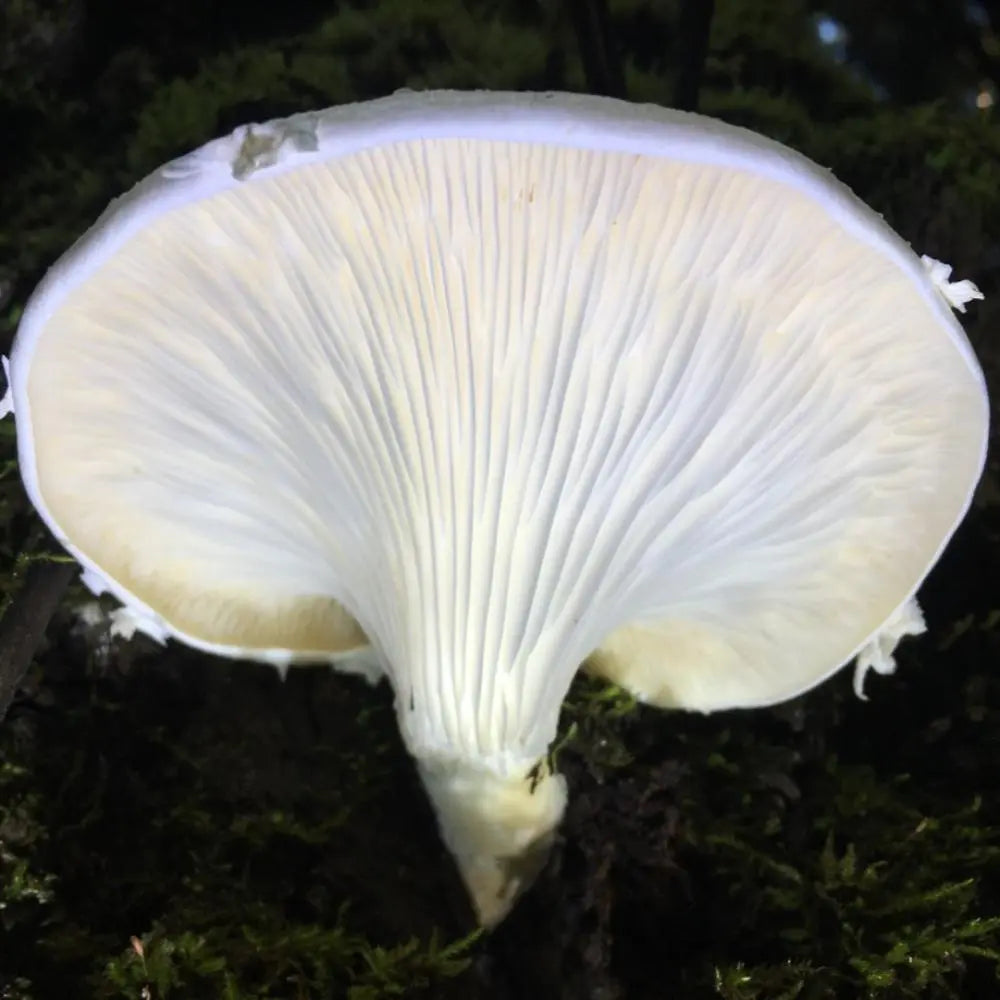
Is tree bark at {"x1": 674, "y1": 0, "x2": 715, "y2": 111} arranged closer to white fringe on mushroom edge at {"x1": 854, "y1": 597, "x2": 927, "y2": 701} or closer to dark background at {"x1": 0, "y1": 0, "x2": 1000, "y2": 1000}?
dark background at {"x1": 0, "y1": 0, "x2": 1000, "y2": 1000}

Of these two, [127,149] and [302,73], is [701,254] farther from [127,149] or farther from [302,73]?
[127,149]

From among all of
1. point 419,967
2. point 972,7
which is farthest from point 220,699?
point 972,7

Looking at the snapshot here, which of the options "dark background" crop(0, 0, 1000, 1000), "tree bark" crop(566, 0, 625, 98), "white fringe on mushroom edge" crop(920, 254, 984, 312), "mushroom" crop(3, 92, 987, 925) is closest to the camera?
"mushroom" crop(3, 92, 987, 925)

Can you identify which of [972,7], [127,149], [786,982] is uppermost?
[972,7]

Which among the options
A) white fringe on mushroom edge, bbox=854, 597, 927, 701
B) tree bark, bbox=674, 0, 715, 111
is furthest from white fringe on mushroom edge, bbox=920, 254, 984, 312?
tree bark, bbox=674, 0, 715, 111

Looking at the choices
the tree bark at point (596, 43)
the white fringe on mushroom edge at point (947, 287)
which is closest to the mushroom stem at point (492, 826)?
the white fringe on mushroom edge at point (947, 287)

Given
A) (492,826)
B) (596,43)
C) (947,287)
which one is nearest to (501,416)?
(947,287)
